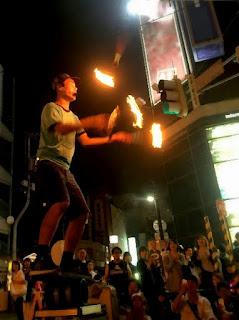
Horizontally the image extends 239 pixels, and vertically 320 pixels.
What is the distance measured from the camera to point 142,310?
5.89 metres

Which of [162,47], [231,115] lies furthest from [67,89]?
[162,47]

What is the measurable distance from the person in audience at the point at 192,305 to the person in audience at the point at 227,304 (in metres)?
0.26

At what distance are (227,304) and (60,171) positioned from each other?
15.8 feet

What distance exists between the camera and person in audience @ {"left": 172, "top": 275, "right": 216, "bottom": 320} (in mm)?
5750

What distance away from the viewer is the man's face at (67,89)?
3.73m

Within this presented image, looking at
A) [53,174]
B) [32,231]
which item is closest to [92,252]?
[32,231]

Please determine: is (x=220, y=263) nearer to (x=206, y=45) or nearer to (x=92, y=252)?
(x=206, y=45)

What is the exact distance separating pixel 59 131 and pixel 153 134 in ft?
14.0

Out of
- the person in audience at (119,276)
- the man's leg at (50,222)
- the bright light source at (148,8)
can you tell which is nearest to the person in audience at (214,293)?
the person in audience at (119,276)

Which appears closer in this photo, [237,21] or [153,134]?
[153,134]

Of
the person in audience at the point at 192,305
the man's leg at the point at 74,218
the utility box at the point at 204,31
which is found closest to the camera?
the man's leg at the point at 74,218

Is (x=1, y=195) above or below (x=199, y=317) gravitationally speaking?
above

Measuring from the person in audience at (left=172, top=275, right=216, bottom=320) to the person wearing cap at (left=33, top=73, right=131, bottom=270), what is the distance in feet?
12.3

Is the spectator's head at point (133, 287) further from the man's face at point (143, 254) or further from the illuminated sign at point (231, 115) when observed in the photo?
the illuminated sign at point (231, 115)
